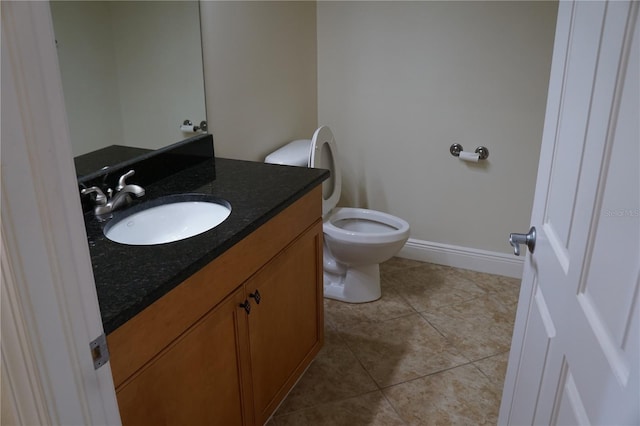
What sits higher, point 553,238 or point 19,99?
point 19,99

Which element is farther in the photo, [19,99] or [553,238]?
[553,238]

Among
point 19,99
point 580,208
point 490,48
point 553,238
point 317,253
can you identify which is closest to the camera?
point 19,99

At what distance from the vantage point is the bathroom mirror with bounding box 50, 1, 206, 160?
5.57 feet

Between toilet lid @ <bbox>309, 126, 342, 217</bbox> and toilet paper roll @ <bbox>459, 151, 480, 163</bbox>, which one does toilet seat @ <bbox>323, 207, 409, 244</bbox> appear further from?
toilet paper roll @ <bbox>459, 151, 480, 163</bbox>

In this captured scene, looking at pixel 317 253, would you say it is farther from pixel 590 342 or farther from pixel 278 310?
pixel 590 342

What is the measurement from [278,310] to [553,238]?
0.98m

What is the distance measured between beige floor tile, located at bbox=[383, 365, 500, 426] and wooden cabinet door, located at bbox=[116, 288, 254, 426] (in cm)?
63

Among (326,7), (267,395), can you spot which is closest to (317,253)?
(267,395)

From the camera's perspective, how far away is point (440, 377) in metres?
2.26

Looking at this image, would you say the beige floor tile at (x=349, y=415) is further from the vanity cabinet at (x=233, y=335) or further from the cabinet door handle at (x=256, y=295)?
the cabinet door handle at (x=256, y=295)

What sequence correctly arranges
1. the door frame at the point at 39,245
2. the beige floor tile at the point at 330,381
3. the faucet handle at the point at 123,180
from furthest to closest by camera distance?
the beige floor tile at the point at 330,381
the faucet handle at the point at 123,180
the door frame at the point at 39,245

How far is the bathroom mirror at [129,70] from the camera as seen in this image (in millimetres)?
1699

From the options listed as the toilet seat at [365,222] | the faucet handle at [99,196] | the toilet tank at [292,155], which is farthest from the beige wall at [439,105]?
the faucet handle at [99,196]

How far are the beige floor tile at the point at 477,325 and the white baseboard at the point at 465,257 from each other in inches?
10.4
